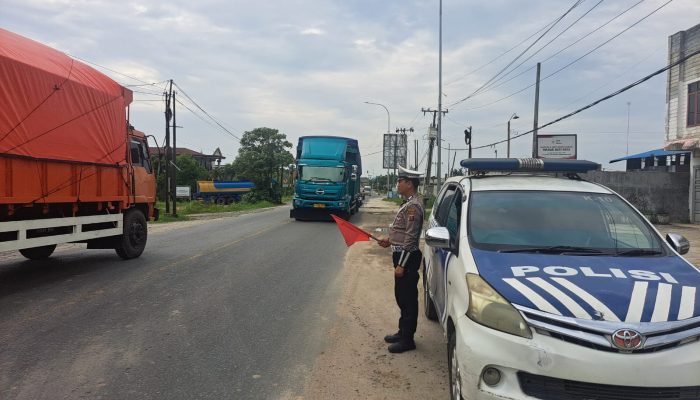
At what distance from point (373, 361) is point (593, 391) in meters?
2.32

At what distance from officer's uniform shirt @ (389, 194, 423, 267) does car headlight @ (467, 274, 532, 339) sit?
1.48 meters

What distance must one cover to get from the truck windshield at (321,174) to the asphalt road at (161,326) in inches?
465

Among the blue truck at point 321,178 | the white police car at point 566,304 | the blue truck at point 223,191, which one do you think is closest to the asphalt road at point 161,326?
the white police car at point 566,304

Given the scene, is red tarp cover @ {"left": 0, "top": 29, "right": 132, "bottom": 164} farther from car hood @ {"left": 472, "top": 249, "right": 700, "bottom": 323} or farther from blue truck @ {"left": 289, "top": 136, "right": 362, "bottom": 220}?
blue truck @ {"left": 289, "top": 136, "right": 362, "bottom": 220}

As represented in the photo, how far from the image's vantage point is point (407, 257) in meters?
4.85

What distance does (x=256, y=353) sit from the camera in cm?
491

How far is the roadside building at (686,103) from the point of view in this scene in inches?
805

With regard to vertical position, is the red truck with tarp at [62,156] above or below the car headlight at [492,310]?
above

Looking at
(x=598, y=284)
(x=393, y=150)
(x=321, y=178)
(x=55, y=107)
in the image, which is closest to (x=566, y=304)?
(x=598, y=284)

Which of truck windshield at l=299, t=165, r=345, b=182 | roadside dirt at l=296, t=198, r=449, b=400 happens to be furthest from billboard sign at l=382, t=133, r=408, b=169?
roadside dirt at l=296, t=198, r=449, b=400

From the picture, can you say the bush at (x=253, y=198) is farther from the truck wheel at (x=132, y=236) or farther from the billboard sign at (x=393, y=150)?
the truck wheel at (x=132, y=236)

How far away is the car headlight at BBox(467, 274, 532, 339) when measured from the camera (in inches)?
117

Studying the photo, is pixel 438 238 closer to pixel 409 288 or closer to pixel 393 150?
pixel 409 288

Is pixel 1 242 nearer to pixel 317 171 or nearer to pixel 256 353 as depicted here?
pixel 256 353
